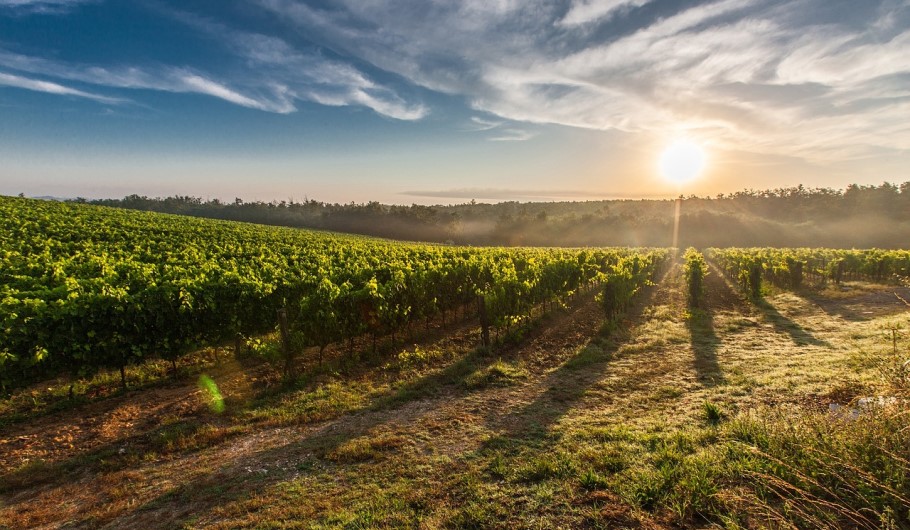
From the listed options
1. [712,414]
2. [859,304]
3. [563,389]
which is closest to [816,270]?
[859,304]

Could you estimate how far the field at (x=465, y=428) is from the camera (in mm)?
4801

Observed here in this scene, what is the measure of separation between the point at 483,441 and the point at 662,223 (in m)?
93.9

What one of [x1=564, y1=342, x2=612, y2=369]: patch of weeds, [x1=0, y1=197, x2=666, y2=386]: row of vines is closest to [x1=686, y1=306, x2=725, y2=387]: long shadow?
[x1=564, y1=342, x2=612, y2=369]: patch of weeds

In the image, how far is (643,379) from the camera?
9.99 m

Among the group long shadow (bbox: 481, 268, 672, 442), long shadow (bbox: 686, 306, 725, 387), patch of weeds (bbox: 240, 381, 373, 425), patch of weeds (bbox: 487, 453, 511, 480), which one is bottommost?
patch of weeds (bbox: 240, 381, 373, 425)

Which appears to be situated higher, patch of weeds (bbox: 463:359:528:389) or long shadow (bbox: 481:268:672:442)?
long shadow (bbox: 481:268:672:442)

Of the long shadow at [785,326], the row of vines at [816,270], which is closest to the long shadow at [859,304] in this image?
the long shadow at [785,326]

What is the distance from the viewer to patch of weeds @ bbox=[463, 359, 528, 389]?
10.1 metres

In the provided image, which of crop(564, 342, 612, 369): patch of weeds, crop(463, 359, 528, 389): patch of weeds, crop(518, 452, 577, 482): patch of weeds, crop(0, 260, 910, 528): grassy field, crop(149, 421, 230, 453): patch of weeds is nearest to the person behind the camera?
crop(0, 260, 910, 528): grassy field

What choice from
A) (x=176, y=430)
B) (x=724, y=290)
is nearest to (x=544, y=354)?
(x=176, y=430)

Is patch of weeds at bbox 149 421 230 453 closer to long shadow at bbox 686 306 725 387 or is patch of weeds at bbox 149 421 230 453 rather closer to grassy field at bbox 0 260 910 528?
grassy field at bbox 0 260 910 528

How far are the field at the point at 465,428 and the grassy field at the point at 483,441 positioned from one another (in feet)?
0.12

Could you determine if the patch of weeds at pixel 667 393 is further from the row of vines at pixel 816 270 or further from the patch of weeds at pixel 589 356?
the row of vines at pixel 816 270

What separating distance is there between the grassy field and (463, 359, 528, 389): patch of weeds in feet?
0.20
